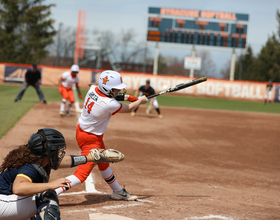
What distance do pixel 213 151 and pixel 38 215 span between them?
695 centimetres

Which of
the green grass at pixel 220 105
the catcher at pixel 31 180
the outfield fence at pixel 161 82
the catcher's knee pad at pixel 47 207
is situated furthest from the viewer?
the outfield fence at pixel 161 82

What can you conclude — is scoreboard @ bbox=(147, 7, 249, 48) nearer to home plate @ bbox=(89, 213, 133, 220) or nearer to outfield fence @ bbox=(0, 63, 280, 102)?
outfield fence @ bbox=(0, 63, 280, 102)

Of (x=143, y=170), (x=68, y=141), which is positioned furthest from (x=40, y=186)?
(x=68, y=141)

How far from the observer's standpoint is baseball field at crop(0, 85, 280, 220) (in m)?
4.61

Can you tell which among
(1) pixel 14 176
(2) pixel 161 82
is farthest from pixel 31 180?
(2) pixel 161 82

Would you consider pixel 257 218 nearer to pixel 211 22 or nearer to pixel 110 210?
pixel 110 210

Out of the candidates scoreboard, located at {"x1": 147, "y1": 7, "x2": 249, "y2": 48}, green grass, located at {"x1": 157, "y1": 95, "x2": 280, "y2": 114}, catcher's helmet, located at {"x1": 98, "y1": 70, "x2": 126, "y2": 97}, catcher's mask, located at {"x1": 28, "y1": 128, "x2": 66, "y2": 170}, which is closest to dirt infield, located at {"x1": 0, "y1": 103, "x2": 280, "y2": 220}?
catcher's mask, located at {"x1": 28, "y1": 128, "x2": 66, "y2": 170}

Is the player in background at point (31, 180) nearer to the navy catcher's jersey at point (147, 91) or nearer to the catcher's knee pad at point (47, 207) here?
the catcher's knee pad at point (47, 207)

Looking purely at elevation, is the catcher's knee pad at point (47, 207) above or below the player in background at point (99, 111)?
below

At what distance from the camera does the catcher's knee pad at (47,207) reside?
2.84 m

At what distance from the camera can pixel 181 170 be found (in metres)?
6.98

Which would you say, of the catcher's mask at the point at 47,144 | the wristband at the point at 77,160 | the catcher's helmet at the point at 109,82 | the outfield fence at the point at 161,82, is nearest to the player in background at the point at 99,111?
the catcher's helmet at the point at 109,82

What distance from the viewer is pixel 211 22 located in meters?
37.8

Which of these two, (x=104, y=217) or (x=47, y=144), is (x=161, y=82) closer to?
(x=104, y=217)
